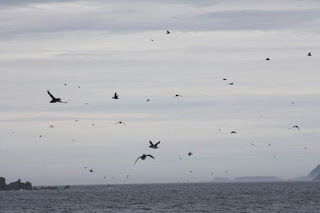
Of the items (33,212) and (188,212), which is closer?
(188,212)

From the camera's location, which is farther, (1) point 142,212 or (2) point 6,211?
(2) point 6,211

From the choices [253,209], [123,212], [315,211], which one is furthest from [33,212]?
[315,211]

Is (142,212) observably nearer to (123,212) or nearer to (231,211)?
(123,212)

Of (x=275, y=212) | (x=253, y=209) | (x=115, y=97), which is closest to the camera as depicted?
(x=115, y=97)

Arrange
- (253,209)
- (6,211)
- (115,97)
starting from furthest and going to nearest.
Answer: (6,211), (253,209), (115,97)

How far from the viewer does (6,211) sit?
12450cm

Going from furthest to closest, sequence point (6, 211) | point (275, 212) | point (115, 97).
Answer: point (6, 211) < point (275, 212) < point (115, 97)

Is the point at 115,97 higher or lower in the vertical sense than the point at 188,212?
higher

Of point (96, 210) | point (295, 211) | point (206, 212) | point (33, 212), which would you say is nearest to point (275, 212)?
point (295, 211)

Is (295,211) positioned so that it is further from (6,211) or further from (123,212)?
(6,211)

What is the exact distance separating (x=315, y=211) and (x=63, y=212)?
141 ft

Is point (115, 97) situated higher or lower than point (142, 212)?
higher

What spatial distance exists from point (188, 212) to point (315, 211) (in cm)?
2072

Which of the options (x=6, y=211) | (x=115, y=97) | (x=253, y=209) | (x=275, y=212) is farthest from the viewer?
(x=6, y=211)
